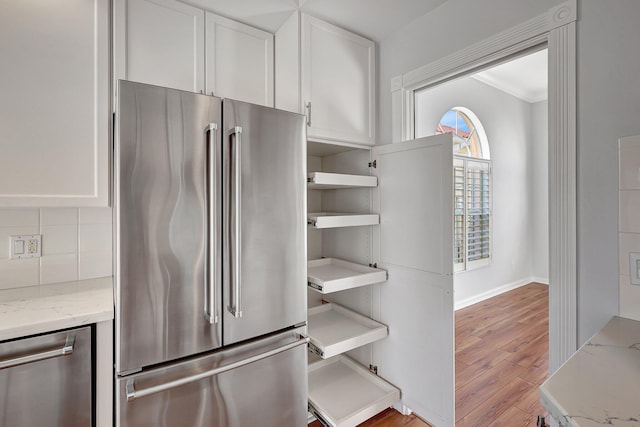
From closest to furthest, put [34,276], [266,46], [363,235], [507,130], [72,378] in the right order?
[72,378] < [34,276] < [266,46] < [363,235] < [507,130]

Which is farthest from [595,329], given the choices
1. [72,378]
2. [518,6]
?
[72,378]

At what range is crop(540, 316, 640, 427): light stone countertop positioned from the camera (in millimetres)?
600

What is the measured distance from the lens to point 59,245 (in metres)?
1.57

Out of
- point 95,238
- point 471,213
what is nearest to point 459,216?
point 471,213

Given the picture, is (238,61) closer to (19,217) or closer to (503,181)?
(19,217)

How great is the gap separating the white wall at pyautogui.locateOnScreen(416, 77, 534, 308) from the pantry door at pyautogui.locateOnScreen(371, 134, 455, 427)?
1729mm

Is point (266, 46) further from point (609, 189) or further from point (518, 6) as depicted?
point (609, 189)

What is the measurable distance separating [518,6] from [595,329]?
1458mm

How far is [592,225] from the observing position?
1.19 m

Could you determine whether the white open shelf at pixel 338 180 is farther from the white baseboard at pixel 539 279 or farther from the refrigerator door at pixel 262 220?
the white baseboard at pixel 539 279

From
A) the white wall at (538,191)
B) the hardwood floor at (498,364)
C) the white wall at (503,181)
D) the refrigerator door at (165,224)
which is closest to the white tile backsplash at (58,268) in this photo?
the refrigerator door at (165,224)

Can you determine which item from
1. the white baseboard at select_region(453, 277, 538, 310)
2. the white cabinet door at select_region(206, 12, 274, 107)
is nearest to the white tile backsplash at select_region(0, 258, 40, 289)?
the white cabinet door at select_region(206, 12, 274, 107)

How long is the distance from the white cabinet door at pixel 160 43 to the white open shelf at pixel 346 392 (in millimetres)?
1967

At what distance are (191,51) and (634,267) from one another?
2.19 m
